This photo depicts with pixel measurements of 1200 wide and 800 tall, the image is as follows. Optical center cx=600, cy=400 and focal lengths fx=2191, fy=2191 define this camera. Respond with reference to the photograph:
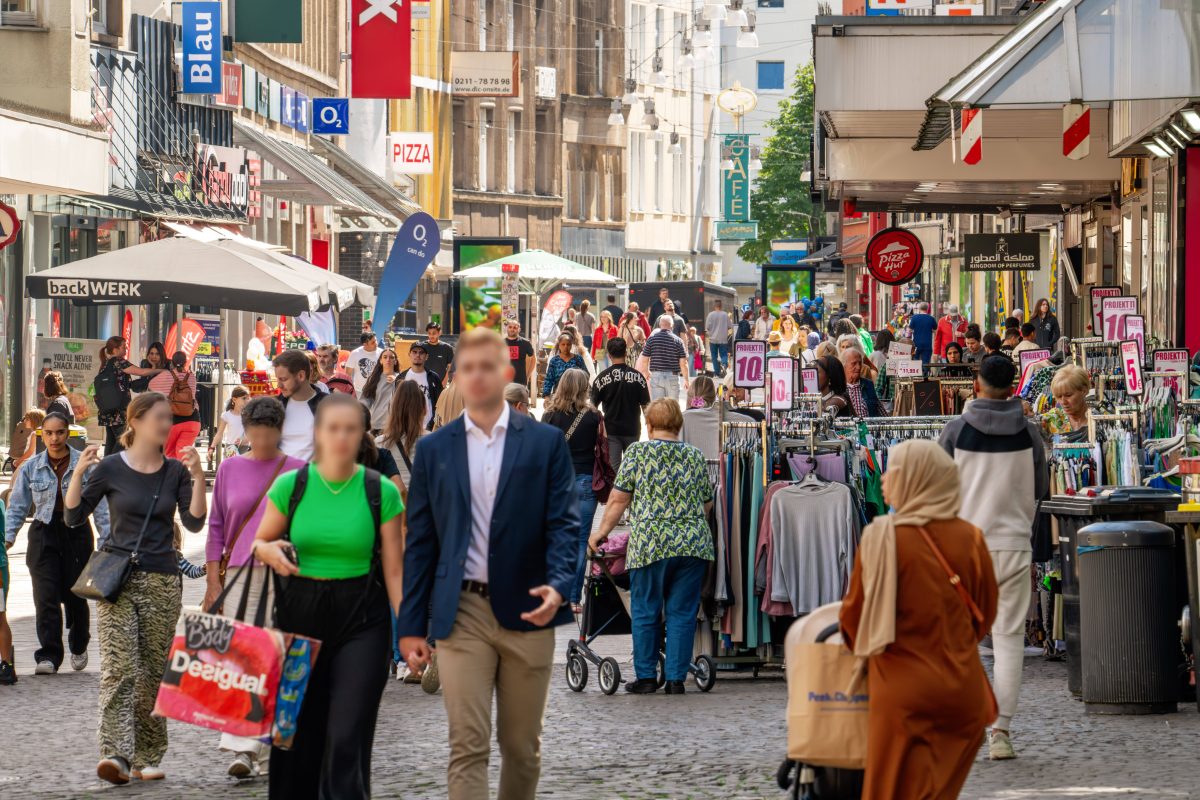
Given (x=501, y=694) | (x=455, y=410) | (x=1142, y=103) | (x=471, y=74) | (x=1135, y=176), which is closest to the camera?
(x=501, y=694)

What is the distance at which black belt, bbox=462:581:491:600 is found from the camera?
689 cm

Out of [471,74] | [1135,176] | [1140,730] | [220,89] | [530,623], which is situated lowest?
[1140,730]

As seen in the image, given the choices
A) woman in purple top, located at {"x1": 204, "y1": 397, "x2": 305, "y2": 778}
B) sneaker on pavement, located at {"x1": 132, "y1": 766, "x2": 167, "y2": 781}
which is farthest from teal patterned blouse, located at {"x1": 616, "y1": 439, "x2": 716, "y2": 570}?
sneaker on pavement, located at {"x1": 132, "y1": 766, "x2": 167, "y2": 781}

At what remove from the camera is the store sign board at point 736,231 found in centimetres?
9325

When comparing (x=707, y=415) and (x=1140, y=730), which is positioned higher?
(x=707, y=415)

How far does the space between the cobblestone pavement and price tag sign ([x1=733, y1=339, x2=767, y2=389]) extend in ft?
11.7

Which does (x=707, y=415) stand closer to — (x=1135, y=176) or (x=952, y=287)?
(x=1135, y=176)

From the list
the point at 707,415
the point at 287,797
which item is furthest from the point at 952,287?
the point at 287,797

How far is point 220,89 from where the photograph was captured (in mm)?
33219

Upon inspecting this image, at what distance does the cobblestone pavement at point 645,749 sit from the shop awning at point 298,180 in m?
26.8

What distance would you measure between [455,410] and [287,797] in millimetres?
4488

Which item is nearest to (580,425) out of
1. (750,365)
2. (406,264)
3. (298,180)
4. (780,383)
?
(750,365)

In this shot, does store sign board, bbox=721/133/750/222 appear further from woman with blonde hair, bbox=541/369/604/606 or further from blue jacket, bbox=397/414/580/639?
blue jacket, bbox=397/414/580/639

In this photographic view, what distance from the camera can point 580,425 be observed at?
574 inches
